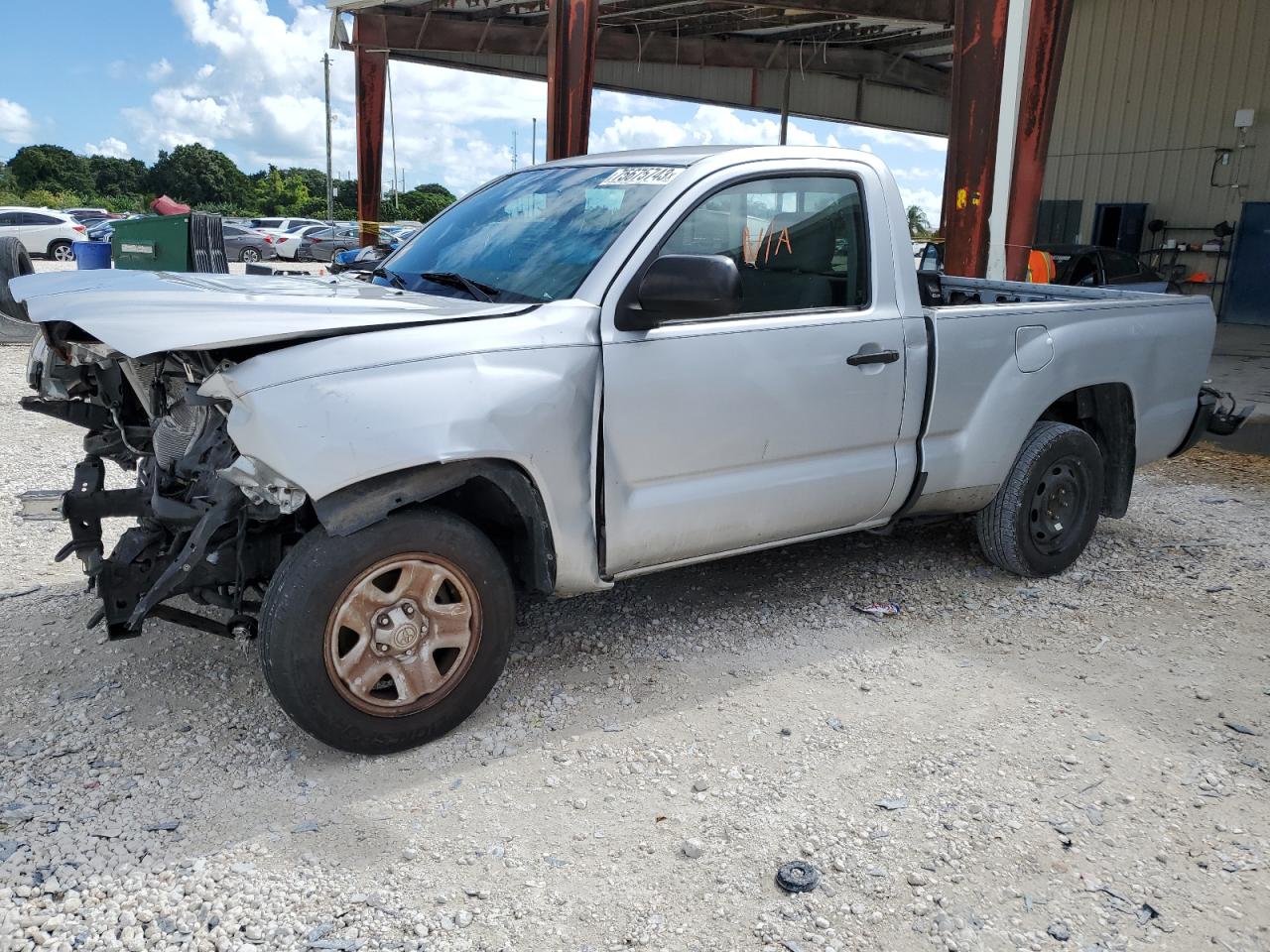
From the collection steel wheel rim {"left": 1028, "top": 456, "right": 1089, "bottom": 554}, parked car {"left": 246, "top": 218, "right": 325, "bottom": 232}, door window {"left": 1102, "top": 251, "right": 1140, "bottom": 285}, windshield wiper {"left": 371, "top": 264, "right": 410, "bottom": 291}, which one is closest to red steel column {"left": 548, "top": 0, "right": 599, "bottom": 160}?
door window {"left": 1102, "top": 251, "right": 1140, "bottom": 285}

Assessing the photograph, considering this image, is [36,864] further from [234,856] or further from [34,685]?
[34,685]

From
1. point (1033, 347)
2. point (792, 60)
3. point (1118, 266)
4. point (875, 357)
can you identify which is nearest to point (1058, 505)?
point (1033, 347)

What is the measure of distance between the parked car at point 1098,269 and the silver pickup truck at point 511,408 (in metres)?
9.31

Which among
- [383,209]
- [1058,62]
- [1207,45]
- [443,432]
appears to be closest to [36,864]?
[443,432]

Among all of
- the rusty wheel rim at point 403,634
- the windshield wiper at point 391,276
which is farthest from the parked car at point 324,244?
the rusty wheel rim at point 403,634

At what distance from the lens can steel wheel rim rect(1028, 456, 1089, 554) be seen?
4.98m

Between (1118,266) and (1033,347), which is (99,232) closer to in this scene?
(1118,266)

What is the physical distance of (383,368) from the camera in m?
3.03

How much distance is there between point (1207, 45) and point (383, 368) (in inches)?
706

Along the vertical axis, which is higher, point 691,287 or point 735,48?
point 735,48

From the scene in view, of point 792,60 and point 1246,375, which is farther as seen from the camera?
point 792,60

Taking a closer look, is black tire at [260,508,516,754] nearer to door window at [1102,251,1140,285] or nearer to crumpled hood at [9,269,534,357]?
crumpled hood at [9,269,534,357]

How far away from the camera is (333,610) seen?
10.1 feet

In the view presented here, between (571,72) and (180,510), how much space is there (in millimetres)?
9180
